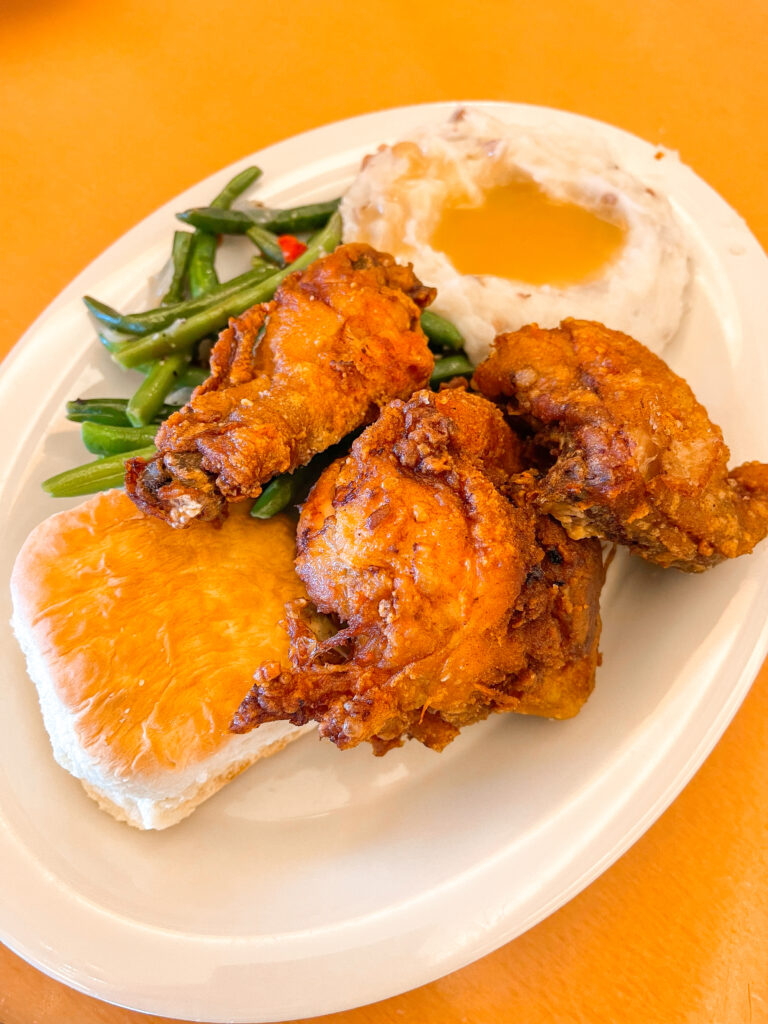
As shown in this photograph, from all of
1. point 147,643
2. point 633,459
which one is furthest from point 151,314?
point 633,459

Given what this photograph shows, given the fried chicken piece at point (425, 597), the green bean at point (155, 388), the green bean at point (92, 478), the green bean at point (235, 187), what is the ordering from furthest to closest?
the green bean at point (235, 187) → the green bean at point (155, 388) → the green bean at point (92, 478) → the fried chicken piece at point (425, 597)

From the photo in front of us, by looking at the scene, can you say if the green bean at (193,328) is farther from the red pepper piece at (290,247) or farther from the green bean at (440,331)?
the green bean at (440,331)

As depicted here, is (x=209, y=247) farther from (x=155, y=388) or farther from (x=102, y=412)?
(x=102, y=412)

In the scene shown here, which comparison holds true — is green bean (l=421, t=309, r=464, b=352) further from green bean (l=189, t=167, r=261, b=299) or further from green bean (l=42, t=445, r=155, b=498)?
green bean (l=42, t=445, r=155, b=498)

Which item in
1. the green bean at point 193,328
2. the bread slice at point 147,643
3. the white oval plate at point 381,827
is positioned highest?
the green bean at point 193,328

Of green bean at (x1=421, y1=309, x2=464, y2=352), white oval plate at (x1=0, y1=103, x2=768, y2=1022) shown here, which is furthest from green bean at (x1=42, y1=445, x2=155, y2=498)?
green bean at (x1=421, y1=309, x2=464, y2=352)

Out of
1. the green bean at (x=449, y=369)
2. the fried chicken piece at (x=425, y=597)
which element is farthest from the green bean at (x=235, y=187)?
the fried chicken piece at (x=425, y=597)
